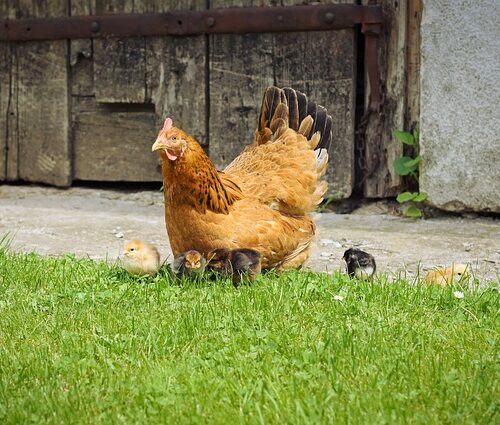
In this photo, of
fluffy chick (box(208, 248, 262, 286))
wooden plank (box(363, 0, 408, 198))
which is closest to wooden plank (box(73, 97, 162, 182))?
wooden plank (box(363, 0, 408, 198))

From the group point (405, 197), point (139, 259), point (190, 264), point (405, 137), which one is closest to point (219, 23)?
point (405, 137)

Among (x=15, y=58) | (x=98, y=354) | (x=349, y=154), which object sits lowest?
(x=98, y=354)

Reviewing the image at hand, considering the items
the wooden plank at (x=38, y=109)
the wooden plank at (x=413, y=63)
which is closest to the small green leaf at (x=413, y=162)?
the wooden plank at (x=413, y=63)

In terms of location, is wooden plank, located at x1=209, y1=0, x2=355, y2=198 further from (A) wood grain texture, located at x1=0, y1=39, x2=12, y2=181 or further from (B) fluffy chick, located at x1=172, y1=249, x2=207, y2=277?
(B) fluffy chick, located at x1=172, y1=249, x2=207, y2=277

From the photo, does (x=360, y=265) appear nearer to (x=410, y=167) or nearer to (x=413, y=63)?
(x=410, y=167)

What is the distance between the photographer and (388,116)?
7.26 m

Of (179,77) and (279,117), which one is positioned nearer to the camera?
(279,117)

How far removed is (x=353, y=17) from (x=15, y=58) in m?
2.84

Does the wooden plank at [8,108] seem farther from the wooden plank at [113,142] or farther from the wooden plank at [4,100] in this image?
the wooden plank at [113,142]

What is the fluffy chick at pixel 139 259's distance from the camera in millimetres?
4969

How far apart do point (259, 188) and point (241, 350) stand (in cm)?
185

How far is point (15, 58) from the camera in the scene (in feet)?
26.7

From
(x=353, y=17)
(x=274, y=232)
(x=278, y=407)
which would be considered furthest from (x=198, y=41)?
(x=278, y=407)

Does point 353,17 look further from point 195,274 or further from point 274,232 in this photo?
point 195,274
